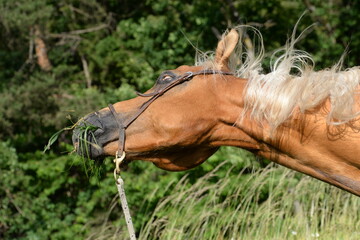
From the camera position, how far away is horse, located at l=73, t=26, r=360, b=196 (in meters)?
2.75

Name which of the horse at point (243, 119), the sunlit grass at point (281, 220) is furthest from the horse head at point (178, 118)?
the sunlit grass at point (281, 220)

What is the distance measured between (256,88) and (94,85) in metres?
8.75

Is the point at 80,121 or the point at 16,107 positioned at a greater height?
the point at 80,121

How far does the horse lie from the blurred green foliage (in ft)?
17.9

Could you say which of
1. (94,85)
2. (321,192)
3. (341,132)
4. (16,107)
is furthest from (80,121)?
(94,85)

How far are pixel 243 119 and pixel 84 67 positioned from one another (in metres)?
8.73

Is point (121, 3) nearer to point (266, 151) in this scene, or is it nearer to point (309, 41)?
point (309, 41)

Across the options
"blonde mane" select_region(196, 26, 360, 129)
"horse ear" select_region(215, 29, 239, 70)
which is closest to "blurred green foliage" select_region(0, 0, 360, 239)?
"horse ear" select_region(215, 29, 239, 70)

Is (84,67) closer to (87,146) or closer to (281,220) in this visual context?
(281,220)

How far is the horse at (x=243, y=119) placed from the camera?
275cm

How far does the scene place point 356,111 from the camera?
2715 millimetres

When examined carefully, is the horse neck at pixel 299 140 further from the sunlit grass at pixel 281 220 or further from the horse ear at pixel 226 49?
the sunlit grass at pixel 281 220

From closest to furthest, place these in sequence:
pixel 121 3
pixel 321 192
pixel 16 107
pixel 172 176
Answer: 1. pixel 321 192
2. pixel 172 176
3. pixel 16 107
4. pixel 121 3

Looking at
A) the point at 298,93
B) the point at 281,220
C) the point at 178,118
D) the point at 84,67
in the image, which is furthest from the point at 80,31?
the point at 298,93
